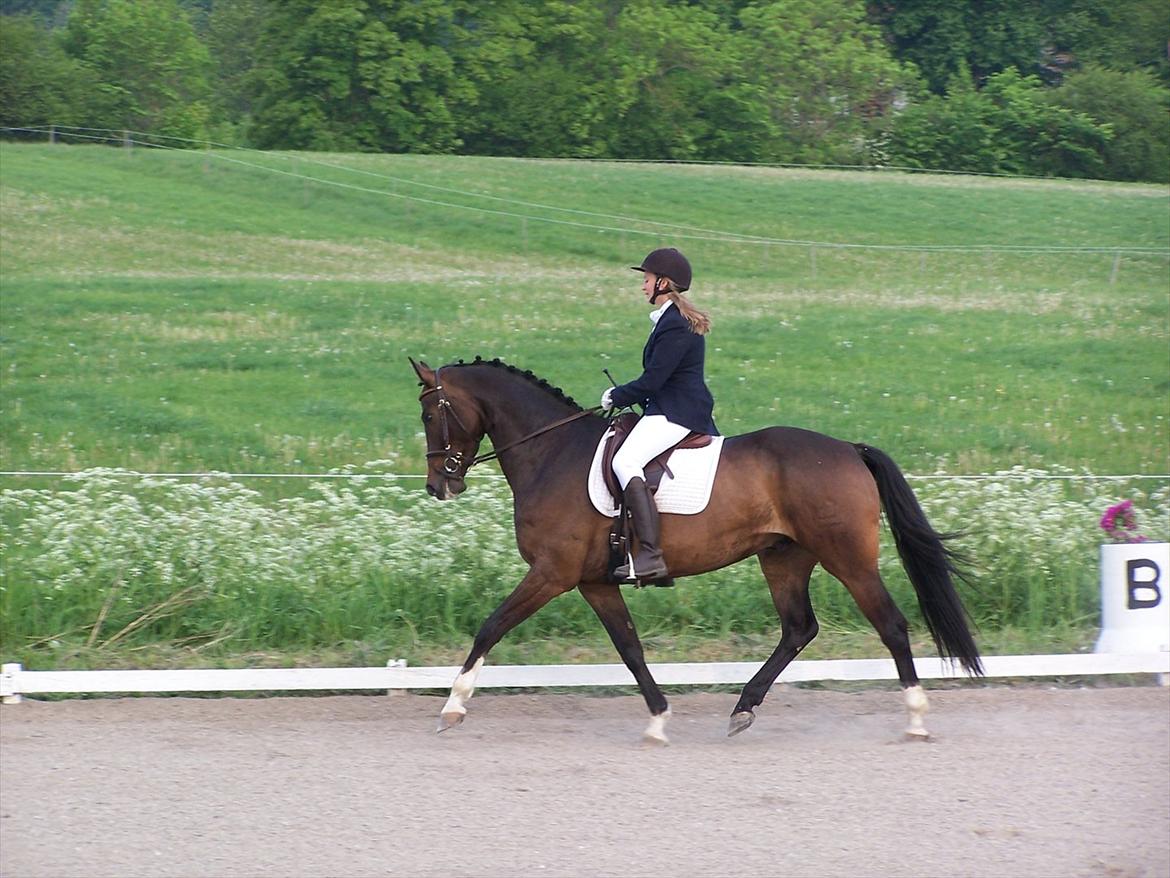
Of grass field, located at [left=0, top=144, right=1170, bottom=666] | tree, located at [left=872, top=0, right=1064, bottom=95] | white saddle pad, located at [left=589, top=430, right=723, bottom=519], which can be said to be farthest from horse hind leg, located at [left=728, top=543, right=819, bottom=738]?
tree, located at [left=872, top=0, right=1064, bottom=95]

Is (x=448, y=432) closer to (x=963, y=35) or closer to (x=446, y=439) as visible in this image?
(x=446, y=439)

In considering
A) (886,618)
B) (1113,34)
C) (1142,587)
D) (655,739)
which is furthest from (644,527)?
(1113,34)

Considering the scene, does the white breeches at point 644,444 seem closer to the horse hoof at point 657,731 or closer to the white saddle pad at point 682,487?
the white saddle pad at point 682,487

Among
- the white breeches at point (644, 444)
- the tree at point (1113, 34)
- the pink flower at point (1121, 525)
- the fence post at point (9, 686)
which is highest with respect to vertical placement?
the tree at point (1113, 34)

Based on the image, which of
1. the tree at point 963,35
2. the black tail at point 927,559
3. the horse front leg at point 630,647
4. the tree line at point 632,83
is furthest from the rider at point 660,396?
the tree at point 963,35

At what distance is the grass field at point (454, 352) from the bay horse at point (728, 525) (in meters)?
1.41

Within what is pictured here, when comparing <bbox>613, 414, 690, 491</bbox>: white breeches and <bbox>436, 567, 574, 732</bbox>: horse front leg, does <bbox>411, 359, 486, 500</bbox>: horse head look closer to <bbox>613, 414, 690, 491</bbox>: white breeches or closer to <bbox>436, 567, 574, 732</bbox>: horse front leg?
<bbox>436, 567, 574, 732</bbox>: horse front leg

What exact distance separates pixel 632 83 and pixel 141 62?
23.0m

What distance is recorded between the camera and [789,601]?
7.43 m

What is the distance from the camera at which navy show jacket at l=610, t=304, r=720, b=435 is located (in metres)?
7.04

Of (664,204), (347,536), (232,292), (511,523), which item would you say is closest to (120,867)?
(347,536)

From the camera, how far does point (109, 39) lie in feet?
207

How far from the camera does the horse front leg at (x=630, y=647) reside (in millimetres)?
6988

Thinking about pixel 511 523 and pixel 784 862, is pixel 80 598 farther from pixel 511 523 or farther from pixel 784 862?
pixel 784 862
